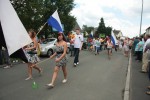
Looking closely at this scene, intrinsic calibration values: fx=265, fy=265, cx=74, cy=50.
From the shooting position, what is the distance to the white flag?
200 inches

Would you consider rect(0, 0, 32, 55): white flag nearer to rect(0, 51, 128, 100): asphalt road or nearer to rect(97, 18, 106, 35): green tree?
rect(0, 51, 128, 100): asphalt road

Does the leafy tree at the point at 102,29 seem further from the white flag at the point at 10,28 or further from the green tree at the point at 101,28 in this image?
the white flag at the point at 10,28

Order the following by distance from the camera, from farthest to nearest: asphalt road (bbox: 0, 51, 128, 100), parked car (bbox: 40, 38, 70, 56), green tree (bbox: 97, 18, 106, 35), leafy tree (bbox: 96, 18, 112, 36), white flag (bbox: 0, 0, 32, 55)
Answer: leafy tree (bbox: 96, 18, 112, 36) < green tree (bbox: 97, 18, 106, 35) < parked car (bbox: 40, 38, 70, 56) < asphalt road (bbox: 0, 51, 128, 100) < white flag (bbox: 0, 0, 32, 55)

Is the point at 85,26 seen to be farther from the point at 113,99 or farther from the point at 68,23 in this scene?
the point at 113,99

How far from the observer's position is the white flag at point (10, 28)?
5.09 m

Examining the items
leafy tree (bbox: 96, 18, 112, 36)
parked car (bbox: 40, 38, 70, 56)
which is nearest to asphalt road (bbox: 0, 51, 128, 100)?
parked car (bbox: 40, 38, 70, 56)

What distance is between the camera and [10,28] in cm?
519

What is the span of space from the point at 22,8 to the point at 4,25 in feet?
87.8

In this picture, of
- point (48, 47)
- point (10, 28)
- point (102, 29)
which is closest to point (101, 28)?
point (102, 29)

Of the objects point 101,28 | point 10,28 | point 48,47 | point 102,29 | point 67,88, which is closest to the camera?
point 10,28

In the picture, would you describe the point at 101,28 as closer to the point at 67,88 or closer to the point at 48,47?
the point at 48,47

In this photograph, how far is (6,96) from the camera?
24.7ft

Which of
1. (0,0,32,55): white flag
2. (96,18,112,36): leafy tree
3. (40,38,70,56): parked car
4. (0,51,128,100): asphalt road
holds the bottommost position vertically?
(0,51,128,100): asphalt road

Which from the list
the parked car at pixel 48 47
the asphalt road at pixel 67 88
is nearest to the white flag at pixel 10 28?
the asphalt road at pixel 67 88
